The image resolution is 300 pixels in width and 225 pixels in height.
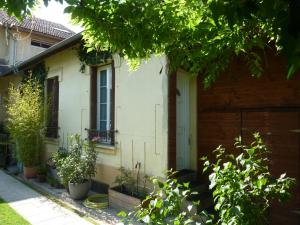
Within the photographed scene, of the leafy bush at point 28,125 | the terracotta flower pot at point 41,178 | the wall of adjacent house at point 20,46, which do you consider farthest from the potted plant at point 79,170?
the wall of adjacent house at point 20,46

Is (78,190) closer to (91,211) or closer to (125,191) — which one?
(91,211)

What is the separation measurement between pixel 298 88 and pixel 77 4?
3.97 meters

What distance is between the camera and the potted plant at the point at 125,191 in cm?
627

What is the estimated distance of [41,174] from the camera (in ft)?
31.0

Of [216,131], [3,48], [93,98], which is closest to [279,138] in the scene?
[216,131]

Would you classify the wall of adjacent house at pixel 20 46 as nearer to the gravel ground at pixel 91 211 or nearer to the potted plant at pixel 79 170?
the gravel ground at pixel 91 211

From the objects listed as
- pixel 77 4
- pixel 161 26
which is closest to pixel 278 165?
pixel 161 26

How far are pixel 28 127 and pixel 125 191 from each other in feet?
14.8

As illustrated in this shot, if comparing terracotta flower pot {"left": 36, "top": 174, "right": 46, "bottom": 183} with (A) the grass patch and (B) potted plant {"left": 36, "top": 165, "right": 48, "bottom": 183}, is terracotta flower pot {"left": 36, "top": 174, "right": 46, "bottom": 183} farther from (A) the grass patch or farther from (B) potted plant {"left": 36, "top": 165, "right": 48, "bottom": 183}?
(A) the grass patch

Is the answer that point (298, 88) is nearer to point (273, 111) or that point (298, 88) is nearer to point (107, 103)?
point (273, 111)

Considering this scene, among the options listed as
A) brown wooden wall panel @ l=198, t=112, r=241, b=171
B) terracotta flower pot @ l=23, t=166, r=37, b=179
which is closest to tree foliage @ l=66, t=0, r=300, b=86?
brown wooden wall panel @ l=198, t=112, r=241, b=171

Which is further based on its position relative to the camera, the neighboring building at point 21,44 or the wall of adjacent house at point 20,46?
the wall of adjacent house at point 20,46

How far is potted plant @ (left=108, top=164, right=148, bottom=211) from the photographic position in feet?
20.6

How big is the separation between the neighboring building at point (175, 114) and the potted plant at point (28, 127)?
1.06 metres
